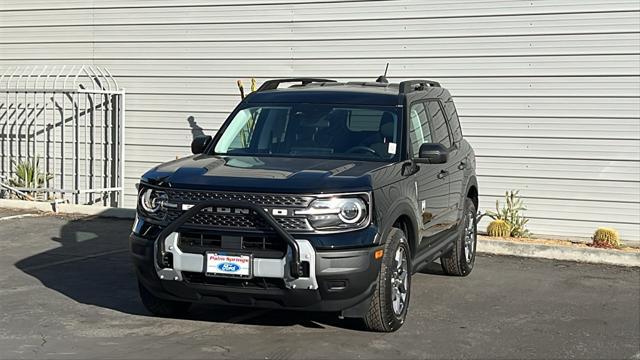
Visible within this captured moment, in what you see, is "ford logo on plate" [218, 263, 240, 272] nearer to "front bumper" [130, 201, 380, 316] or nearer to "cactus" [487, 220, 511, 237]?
"front bumper" [130, 201, 380, 316]

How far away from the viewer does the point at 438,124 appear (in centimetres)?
868

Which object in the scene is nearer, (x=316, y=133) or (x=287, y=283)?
(x=287, y=283)

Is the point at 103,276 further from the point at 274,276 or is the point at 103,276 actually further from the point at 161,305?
the point at 274,276

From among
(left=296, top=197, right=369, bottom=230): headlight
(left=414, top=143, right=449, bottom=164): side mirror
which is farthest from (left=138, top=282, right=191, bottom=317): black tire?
(left=414, top=143, right=449, bottom=164): side mirror

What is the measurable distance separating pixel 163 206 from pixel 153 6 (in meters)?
8.16

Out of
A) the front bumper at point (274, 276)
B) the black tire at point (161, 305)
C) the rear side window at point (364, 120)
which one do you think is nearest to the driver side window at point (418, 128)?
the rear side window at point (364, 120)

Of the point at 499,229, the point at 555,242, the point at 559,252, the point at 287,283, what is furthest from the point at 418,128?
the point at 555,242

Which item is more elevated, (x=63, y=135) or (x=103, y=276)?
(x=63, y=135)

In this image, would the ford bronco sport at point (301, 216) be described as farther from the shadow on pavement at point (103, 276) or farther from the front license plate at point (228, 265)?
the shadow on pavement at point (103, 276)

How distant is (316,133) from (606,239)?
191 inches

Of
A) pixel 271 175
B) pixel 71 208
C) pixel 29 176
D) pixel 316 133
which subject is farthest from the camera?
pixel 29 176

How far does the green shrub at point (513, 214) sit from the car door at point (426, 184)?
3218 mm

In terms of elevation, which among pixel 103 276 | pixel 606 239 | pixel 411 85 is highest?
pixel 411 85

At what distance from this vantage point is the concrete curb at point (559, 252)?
1013 cm
